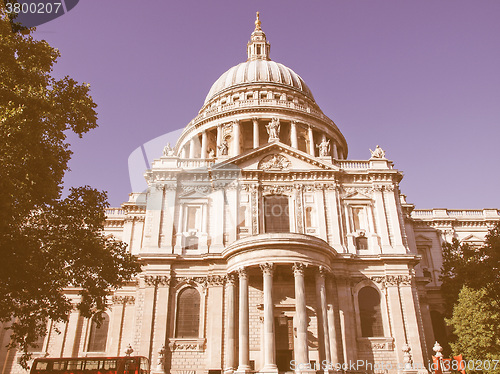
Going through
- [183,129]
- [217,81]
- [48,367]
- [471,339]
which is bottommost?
[48,367]

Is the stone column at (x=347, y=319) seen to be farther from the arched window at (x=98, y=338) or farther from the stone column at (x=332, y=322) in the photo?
the arched window at (x=98, y=338)

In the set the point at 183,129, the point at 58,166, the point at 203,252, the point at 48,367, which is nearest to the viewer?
the point at 58,166

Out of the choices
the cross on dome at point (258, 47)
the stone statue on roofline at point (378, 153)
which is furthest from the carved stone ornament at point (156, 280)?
the cross on dome at point (258, 47)

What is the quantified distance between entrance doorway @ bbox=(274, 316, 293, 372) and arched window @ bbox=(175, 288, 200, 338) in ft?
18.1

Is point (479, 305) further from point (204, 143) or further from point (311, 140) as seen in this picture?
point (204, 143)

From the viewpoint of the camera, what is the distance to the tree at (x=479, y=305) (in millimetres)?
26219

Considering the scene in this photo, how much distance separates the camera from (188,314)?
2933 cm

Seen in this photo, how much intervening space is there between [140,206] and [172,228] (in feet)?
27.6

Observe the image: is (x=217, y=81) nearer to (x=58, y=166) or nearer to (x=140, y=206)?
(x=140, y=206)

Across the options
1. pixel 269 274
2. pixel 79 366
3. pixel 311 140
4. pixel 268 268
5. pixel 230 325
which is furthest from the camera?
pixel 311 140

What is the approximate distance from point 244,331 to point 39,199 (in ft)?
48.8

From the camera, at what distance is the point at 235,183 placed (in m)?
33.5

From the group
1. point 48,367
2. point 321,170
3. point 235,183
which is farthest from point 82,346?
point 321,170

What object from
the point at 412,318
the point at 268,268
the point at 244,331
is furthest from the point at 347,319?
the point at 244,331
